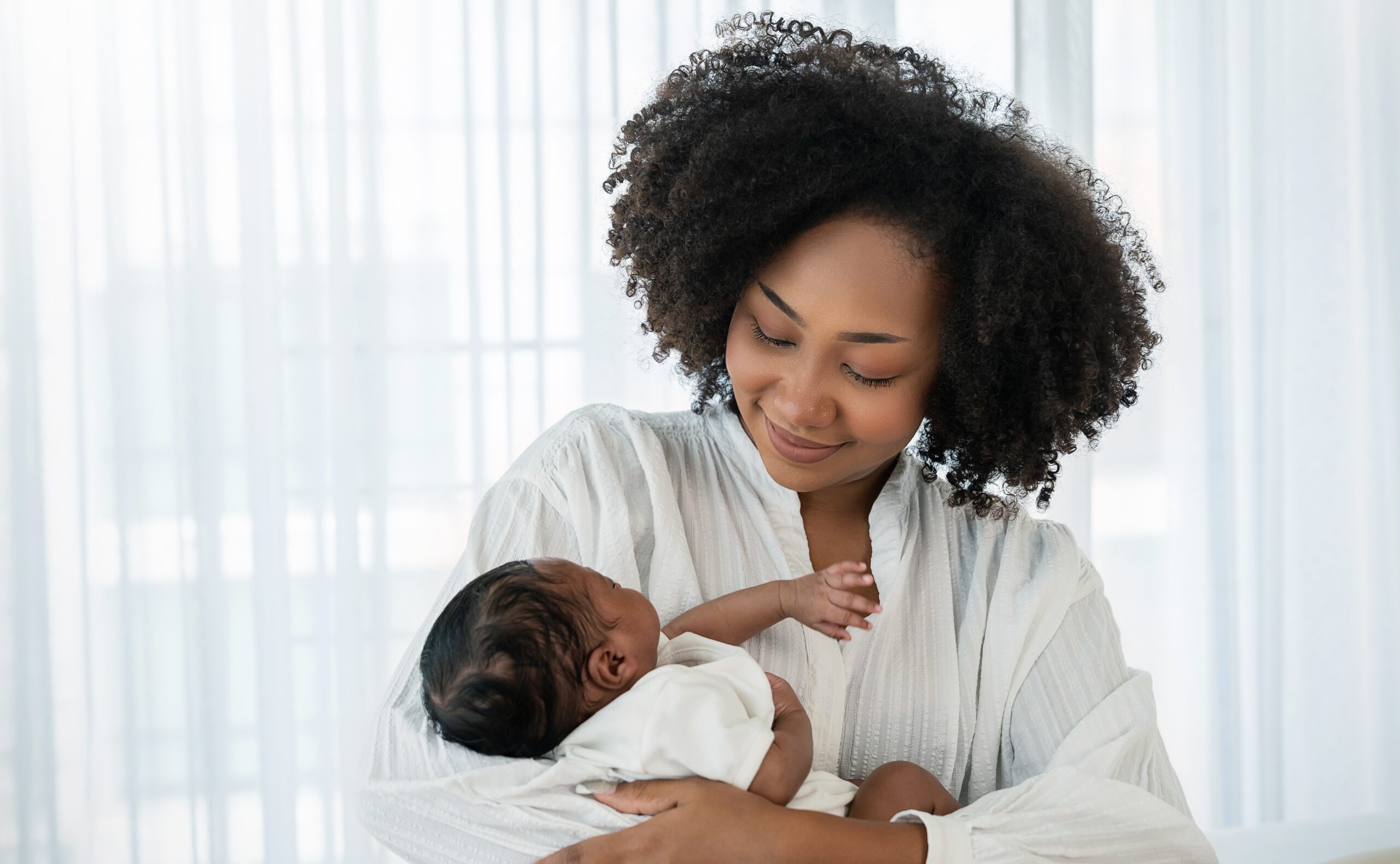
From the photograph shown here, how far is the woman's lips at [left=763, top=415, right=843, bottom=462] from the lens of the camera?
1398 millimetres

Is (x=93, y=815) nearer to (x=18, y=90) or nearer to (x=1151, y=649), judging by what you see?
(x=18, y=90)

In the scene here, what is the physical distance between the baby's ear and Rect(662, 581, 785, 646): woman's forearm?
105 mm

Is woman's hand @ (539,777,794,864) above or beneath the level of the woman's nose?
beneath

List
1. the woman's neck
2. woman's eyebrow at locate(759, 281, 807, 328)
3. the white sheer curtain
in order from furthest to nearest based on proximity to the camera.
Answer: the white sheer curtain < the woman's neck < woman's eyebrow at locate(759, 281, 807, 328)

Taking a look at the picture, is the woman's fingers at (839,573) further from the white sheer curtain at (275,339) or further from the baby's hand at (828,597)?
the white sheer curtain at (275,339)

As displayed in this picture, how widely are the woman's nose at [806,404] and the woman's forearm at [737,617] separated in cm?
20

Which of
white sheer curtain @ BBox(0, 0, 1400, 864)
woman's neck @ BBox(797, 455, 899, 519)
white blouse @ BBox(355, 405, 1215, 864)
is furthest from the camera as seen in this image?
white sheer curtain @ BBox(0, 0, 1400, 864)

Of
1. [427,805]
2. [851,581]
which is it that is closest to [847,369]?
[851,581]

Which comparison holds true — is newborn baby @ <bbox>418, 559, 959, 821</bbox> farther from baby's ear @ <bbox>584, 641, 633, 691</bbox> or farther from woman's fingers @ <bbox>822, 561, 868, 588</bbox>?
woman's fingers @ <bbox>822, 561, 868, 588</bbox>

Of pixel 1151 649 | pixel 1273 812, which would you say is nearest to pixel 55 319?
pixel 1151 649

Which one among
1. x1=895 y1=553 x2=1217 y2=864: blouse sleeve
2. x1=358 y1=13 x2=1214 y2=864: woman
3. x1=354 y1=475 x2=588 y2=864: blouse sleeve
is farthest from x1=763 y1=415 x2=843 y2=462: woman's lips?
x1=354 y1=475 x2=588 y2=864: blouse sleeve

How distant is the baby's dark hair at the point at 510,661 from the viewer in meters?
1.21

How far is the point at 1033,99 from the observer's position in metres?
3.24

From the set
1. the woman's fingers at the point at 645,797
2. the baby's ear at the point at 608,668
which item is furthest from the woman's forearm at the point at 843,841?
the baby's ear at the point at 608,668
